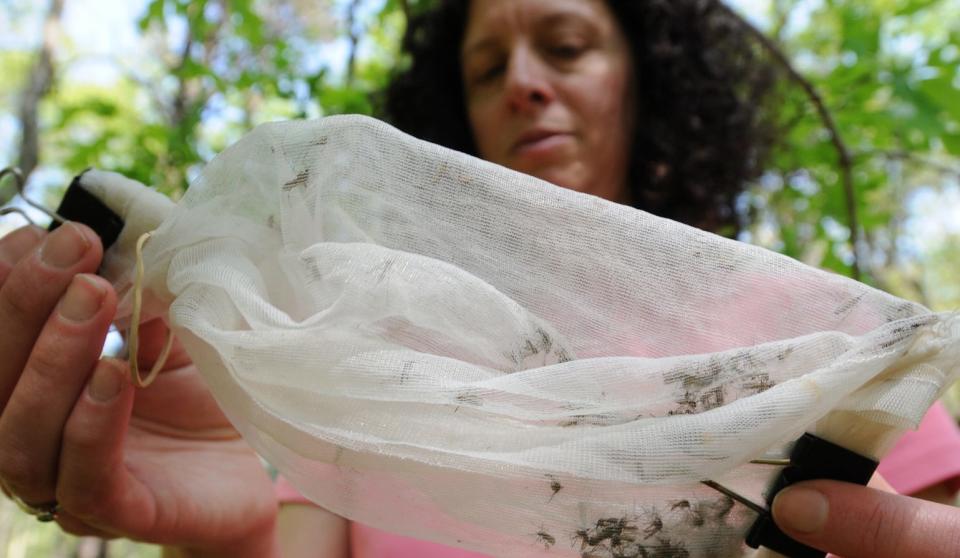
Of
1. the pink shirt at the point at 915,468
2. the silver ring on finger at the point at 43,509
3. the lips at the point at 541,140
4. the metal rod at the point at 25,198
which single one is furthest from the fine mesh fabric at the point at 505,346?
the lips at the point at 541,140

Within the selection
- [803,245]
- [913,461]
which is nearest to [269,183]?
[913,461]

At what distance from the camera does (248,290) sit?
2.13 ft

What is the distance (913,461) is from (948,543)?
0.68 meters

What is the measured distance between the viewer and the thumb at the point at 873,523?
1.71 ft

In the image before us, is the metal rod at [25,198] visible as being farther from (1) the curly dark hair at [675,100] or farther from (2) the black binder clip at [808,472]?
(1) the curly dark hair at [675,100]

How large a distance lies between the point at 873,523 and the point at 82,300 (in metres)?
0.70

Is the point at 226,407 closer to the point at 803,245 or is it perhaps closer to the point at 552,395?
the point at 552,395

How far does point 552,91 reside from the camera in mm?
1242

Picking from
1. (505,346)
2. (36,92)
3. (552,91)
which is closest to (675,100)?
(552,91)

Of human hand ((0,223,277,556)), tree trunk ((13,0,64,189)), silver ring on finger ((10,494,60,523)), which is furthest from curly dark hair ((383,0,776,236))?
tree trunk ((13,0,64,189))

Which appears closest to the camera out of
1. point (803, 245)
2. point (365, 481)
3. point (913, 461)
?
point (365, 481)

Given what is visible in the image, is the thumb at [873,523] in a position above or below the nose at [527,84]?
below

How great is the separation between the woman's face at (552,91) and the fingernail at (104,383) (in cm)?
76

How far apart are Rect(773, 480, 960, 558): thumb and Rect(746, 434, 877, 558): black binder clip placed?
0.01 metres
